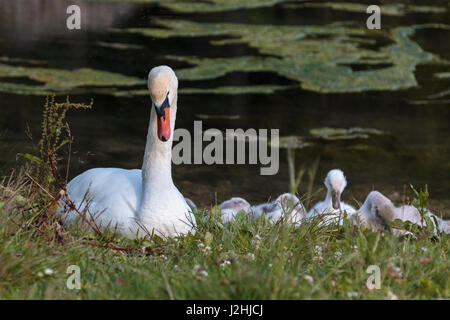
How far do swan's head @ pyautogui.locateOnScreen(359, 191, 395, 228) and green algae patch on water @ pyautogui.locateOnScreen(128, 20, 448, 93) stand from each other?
6548mm

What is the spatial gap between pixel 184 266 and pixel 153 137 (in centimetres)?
144

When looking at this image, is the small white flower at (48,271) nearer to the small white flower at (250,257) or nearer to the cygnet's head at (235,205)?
the small white flower at (250,257)

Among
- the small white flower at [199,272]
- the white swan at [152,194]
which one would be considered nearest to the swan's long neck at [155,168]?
the white swan at [152,194]

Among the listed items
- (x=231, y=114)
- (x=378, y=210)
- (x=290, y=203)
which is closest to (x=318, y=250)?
(x=290, y=203)

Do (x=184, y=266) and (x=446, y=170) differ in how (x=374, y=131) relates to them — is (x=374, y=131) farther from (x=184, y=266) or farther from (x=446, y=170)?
(x=184, y=266)

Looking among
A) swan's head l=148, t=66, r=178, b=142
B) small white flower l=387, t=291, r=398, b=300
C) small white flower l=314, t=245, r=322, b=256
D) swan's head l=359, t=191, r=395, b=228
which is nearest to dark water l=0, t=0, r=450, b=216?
swan's head l=359, t=191, r=395, b=228

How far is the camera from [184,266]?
12.8 ft

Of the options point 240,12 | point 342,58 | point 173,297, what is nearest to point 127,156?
point 173,297

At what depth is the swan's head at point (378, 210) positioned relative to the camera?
6.38 meters

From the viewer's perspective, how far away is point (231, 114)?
11125 mm

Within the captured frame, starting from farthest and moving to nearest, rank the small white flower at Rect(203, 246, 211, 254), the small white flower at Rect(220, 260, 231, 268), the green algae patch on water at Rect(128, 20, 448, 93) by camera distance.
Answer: the green algae patch on water at Rect(128, 20, 448, 93)
the small white flower at Rect(203, 246, 211, 254)
the small white flower at Rect(220, 260, 231, 268)

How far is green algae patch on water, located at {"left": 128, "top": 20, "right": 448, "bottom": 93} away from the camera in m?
13.4

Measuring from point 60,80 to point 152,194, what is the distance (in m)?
7.98

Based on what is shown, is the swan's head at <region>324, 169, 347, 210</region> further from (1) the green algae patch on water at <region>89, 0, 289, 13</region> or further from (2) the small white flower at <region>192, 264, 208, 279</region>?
(1) the green algae patch on water at <region>89, 0, 289, 13</region>
